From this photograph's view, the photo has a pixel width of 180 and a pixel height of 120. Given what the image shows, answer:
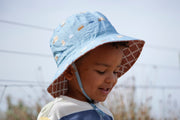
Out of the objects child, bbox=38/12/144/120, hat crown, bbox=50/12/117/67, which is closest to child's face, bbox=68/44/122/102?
child, bbox=38/12/144/120

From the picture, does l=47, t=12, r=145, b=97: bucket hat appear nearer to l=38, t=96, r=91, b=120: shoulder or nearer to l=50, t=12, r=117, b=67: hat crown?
l=50, t=12, r=117, b=67: hat crown

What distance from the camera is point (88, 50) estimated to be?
176 cm

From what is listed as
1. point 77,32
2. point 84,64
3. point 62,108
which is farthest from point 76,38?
point 62,108

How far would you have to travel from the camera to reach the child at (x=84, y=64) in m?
1.83

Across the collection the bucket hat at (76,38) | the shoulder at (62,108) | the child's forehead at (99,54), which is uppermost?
the bucket hat at (76,38)

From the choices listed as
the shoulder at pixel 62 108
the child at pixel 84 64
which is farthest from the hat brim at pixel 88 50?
the shoulder at pixel 62 108

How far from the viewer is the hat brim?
1.80 metres

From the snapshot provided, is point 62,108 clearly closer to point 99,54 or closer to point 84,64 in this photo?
point 84,64

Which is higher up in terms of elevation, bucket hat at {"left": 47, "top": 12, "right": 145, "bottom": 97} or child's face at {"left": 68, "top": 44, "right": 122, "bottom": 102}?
bucket hat at {"left": 47, "top": 12, "right": 145, "bottom": 97}

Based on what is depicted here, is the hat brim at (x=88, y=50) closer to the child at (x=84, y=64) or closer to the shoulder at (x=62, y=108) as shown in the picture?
the child at (x=84, y=64)

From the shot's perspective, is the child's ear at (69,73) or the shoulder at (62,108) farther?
the child's ear at (69,73)

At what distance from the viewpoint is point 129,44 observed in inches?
87.8

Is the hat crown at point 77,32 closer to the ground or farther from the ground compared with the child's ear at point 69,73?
farther from the ground

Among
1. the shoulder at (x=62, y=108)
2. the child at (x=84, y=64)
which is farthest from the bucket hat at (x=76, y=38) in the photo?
the shoulder at (x=62, y=108)
